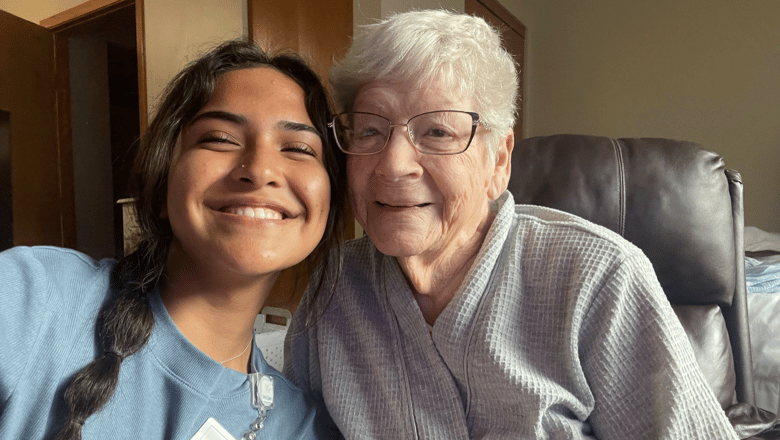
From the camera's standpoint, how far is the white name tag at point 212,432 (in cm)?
81

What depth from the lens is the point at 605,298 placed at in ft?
2.64

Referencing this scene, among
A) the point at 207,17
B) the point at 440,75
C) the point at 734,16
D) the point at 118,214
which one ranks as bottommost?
the point at 118,214

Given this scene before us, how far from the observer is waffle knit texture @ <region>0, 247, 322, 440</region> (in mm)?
662

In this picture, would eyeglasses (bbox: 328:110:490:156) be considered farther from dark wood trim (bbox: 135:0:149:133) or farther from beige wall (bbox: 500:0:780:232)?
beige wall (bbox: 500:0:780:232)

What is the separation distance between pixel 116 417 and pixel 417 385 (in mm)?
510

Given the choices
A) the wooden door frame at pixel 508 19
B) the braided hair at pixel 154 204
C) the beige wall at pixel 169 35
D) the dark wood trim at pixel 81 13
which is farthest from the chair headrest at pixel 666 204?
the dark wood trim at pixel 81 13

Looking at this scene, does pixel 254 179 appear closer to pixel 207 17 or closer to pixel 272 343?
pixel 272 343

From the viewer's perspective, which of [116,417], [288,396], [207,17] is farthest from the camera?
[207,17]

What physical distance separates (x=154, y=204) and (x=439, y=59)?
1.92 feet

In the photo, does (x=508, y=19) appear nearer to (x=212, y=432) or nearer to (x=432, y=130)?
(x=432, y=130)

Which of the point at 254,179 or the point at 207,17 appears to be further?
the point at 207,17

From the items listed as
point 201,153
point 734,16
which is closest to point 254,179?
point 201,153

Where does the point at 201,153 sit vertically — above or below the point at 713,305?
above

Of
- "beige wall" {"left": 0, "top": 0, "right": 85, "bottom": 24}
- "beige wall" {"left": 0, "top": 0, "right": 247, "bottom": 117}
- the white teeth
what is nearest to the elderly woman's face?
the white teeth
